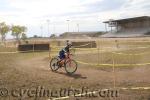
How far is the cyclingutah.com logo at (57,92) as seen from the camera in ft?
32.7

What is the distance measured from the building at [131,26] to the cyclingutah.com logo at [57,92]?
226ft

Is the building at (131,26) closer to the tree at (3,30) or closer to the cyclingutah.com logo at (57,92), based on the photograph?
the tree at (3,30)

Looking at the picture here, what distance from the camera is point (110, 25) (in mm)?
101375

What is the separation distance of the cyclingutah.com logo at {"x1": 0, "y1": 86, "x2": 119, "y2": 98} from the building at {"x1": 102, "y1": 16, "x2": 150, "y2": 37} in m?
68.9

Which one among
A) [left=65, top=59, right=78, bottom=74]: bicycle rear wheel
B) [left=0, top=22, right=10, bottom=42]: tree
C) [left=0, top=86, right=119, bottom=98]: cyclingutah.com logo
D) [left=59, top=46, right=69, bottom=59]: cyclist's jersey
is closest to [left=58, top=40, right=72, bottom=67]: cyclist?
[left=59, top=46, right=69, bottom=59]: cyclist's jersey

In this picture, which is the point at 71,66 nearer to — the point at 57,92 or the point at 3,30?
the point at 57,92

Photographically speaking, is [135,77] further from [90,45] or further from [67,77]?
[90,45]

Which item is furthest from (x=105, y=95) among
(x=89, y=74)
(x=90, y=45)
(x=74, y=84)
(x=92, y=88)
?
(x=90, y=45)

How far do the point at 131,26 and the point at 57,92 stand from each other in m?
81.6

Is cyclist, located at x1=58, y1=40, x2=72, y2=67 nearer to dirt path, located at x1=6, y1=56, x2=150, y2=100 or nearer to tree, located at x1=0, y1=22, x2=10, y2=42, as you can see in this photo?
dirt path, located at x1=6, y1=56, x2=150, y2=100

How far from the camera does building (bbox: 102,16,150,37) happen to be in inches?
3253

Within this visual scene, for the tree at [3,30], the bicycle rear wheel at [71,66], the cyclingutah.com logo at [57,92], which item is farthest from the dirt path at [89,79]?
the tree at [3,30]

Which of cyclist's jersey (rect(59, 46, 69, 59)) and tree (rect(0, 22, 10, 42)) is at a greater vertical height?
tree (rect(0, 22, 10, 42))

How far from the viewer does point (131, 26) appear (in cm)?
8994
